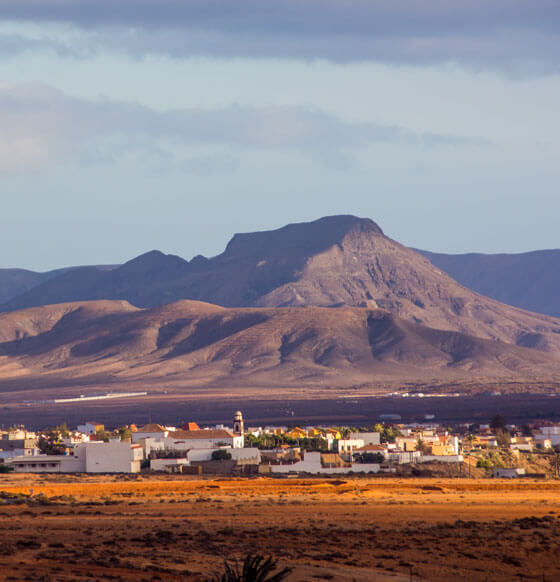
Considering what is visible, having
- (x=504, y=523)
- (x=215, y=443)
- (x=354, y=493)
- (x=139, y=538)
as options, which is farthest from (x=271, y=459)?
(x=139, y=538)

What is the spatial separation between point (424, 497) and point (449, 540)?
17446 mm

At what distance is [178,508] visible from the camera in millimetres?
47062

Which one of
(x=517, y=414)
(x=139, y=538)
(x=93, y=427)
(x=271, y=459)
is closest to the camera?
(x=139, y=538)

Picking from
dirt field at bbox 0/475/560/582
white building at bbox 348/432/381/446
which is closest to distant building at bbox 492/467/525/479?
dirt field at bbox 0/475/560/582

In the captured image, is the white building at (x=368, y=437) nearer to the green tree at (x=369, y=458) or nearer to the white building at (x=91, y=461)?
the green tree at (x=369, y=458)

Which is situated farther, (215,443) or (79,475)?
(215,443)

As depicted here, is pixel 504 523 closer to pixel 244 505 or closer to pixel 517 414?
pixel 244 505

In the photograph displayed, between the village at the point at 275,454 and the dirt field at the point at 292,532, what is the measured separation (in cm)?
1783

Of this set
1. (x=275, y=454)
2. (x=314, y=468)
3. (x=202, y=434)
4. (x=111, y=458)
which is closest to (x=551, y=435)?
(x=202, y=434)

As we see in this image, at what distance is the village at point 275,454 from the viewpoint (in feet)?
254

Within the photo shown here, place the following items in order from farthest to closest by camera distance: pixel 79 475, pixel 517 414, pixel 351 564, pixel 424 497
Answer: pixel 517 414 → pixel 79 475 → pixel 424 497 → pixel 351 564

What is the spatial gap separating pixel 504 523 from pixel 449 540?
5.76m

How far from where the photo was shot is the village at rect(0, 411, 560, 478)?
77.6m

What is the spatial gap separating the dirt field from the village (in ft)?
58.5
